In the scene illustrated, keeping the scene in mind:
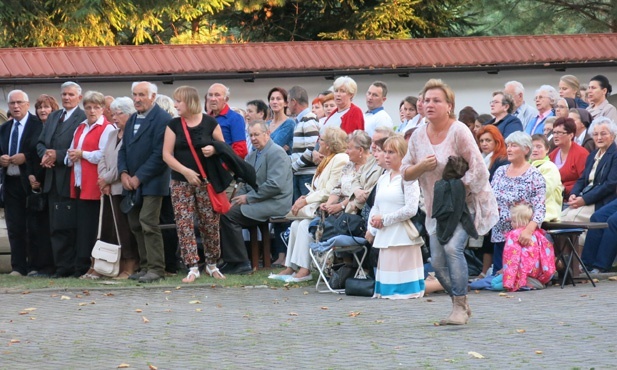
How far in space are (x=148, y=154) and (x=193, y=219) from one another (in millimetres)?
878

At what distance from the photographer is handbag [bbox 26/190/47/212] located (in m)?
14.9

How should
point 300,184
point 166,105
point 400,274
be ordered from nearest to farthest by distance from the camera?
point 400,274
point 166,105
point 300,184

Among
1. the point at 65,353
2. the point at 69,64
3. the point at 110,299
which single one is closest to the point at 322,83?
the point at 69,64

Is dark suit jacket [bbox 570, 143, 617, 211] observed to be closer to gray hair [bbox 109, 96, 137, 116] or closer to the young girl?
the young girl

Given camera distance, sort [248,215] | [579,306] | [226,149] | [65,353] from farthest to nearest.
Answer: [248,215], [226,149], [579,306], [65,353]

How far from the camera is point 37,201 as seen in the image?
588 inches

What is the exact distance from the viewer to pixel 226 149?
533 inches

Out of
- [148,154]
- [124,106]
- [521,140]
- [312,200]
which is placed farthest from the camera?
[124,106]

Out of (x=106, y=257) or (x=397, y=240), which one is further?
(x=106, y=257)

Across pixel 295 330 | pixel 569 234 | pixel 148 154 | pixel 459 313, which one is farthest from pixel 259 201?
pixel 459 313

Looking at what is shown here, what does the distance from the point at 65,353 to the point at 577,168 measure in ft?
23.7

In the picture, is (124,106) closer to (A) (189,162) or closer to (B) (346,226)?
(A) (189,162)

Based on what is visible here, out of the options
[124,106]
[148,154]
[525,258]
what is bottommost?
[525,258]

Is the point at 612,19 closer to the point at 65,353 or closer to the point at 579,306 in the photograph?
the point at 579,306
